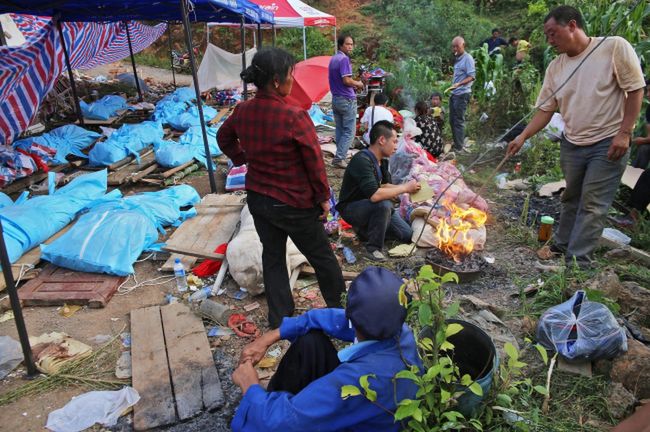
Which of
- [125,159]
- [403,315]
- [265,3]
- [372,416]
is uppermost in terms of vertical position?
[265,3]

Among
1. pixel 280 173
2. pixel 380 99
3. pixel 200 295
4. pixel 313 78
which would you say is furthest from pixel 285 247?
pixel 313 78

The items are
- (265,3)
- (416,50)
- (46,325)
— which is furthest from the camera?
(416,50)

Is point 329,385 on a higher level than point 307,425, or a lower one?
higher

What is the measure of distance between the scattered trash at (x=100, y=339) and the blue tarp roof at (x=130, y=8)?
4.38m

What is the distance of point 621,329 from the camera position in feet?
8.88

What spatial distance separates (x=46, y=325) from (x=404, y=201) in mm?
3856

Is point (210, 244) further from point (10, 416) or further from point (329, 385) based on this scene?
point (329, 385)

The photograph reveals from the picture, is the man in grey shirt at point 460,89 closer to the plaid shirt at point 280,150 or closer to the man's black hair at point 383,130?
the man's black hair at point 383,130

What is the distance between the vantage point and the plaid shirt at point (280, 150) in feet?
9.23

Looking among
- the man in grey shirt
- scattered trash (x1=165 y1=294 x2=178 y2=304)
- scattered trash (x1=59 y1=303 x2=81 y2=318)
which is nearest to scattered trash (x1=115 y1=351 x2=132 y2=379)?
scattered trash (x1=165 y1=294 x2=178 y2=304)

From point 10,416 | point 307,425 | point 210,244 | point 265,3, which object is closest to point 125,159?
point 210,244

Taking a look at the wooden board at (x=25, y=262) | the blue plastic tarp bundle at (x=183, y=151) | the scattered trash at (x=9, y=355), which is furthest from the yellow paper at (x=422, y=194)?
the blue plastic tarp bundle at (x=183, y=151)

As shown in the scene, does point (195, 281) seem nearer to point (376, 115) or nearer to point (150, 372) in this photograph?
point (150, 372)

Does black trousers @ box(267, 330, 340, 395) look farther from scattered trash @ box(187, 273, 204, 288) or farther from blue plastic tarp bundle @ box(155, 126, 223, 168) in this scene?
blue plastic tarp bundle @ box(155, 126, 223, 168)
